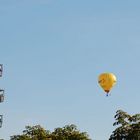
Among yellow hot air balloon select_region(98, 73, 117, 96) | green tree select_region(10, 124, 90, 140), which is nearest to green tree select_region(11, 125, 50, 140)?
green tree select_region(10, 124, 90, 140)

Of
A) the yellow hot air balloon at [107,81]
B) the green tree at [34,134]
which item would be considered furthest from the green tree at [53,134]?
the yellow hot air balloon at [107,81]

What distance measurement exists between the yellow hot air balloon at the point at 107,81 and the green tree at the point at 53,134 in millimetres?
25659

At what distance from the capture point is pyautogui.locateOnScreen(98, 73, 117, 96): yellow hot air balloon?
2386 inches

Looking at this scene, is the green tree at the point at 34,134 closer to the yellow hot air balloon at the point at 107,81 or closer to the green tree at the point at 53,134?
the green tree at the point at 53,134

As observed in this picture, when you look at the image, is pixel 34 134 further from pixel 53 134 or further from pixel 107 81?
pixel 107 81

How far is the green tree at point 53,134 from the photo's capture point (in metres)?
85.4

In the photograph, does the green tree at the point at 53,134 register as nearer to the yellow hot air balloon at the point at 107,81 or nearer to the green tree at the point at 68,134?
the green tree at the point at 68,134

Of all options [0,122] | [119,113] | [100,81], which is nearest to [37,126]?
[0,122]

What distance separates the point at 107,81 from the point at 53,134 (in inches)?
1118

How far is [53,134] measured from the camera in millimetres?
86812

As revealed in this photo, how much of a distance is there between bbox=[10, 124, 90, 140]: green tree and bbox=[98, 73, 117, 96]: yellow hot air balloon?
25659 mm

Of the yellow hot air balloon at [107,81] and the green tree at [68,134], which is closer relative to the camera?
the yellow hot air balloon at [107,81]

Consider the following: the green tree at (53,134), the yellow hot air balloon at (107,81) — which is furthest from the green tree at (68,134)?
the yellow hot air balloon at (107,81)

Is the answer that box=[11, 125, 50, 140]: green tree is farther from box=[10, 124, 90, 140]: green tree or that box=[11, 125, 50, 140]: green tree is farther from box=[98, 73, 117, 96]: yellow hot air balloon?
box=[98, 73, 117, 96]: yellow hot air balloon
